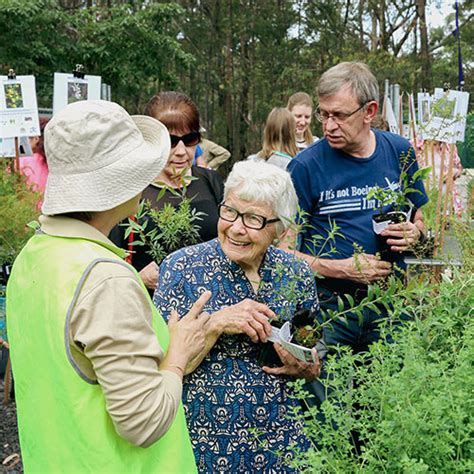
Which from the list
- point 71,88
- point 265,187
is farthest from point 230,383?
point 71,88

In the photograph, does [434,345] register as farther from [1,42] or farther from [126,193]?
[1,42]

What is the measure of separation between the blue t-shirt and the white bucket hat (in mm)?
1376

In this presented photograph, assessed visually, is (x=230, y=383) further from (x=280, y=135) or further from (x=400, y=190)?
(x=280, y=135)

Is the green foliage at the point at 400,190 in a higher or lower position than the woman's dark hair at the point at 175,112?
lower

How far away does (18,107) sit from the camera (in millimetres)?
5078

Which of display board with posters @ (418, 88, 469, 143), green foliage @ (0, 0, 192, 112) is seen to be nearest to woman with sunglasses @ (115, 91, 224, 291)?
display board with posters @ (418, 88, 469, 143)

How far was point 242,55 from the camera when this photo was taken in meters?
23.6

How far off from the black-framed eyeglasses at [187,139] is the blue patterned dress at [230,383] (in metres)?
0.84

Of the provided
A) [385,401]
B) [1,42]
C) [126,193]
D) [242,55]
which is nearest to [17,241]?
[126,193]

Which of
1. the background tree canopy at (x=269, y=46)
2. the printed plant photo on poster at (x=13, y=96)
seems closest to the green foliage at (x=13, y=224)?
the printed plant photo on poster at (x=13, y=96)

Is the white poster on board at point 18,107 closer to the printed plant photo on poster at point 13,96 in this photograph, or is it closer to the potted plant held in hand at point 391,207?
the printed plant photo on poster at point 13,96

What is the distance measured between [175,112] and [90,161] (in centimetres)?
151

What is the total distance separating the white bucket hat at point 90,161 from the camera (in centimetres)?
149

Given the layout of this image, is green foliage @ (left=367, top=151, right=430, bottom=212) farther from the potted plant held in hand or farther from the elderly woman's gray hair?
the elderly woman's gray hair
